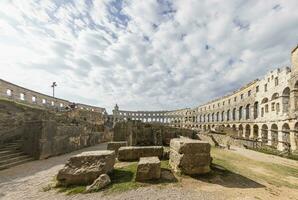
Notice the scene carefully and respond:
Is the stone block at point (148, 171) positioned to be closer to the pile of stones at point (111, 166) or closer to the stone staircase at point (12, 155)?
the pile of stones at point (111, 166)

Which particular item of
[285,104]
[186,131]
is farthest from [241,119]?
[186,131]

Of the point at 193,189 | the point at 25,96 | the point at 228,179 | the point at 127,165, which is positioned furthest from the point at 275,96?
the point at 25,96

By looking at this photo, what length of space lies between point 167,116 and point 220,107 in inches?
1284

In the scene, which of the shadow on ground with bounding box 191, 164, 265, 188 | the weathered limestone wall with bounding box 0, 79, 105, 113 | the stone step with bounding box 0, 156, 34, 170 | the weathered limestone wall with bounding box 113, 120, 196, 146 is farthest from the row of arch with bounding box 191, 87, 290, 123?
the weathered limestone wall with bounding box 0, 79, 105, 113

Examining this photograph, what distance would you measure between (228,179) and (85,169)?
405 cm

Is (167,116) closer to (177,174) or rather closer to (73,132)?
(73,132)

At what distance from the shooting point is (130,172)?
17.1ft

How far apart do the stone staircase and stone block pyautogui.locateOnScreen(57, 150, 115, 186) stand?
372cm

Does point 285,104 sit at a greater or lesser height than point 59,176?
greater

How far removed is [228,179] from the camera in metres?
5.02

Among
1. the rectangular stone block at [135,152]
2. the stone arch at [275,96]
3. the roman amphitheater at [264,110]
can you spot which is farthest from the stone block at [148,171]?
the stone arch at [275,96]

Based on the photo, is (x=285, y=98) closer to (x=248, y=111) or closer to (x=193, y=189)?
(x=248, y=111)

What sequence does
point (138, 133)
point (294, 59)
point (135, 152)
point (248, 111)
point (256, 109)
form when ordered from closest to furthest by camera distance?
point (135, 152) → point (138, 133) → point (294, 59) → point (256, 109) → point (248, 111)

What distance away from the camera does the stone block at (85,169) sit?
4586mm
